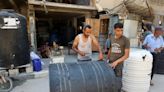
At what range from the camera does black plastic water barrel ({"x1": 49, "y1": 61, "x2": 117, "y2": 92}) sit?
2490 mm

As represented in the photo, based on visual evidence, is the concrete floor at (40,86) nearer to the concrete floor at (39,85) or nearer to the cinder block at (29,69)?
the concrete floor at (39,85)

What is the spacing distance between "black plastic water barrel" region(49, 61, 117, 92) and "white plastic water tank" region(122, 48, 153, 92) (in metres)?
1.29

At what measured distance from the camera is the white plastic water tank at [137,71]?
12.6 ft

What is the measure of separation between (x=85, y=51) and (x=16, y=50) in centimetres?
216

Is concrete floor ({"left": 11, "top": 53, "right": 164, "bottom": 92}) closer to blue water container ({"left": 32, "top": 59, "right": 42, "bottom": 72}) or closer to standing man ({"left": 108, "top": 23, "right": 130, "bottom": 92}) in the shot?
blue water container ({"left": 32, "top": 59, "right": 42, "bottom": 72})

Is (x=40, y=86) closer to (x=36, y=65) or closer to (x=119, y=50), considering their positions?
(x=36, y=65)

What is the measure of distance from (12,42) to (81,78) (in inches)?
114

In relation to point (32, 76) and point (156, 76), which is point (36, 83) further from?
point (156, 76)

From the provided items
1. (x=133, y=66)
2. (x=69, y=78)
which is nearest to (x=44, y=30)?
(x=133, y=66)

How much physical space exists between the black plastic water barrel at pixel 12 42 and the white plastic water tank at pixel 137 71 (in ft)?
9.16

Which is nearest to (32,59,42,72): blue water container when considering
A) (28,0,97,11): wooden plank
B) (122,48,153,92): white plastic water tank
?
(122,48,153,92): white plastic water tank

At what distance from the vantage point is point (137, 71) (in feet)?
12.7

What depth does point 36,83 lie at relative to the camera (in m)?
5.02

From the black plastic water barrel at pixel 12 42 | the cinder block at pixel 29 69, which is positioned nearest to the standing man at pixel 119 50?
the black plastic water barrel at pixel 12 42
